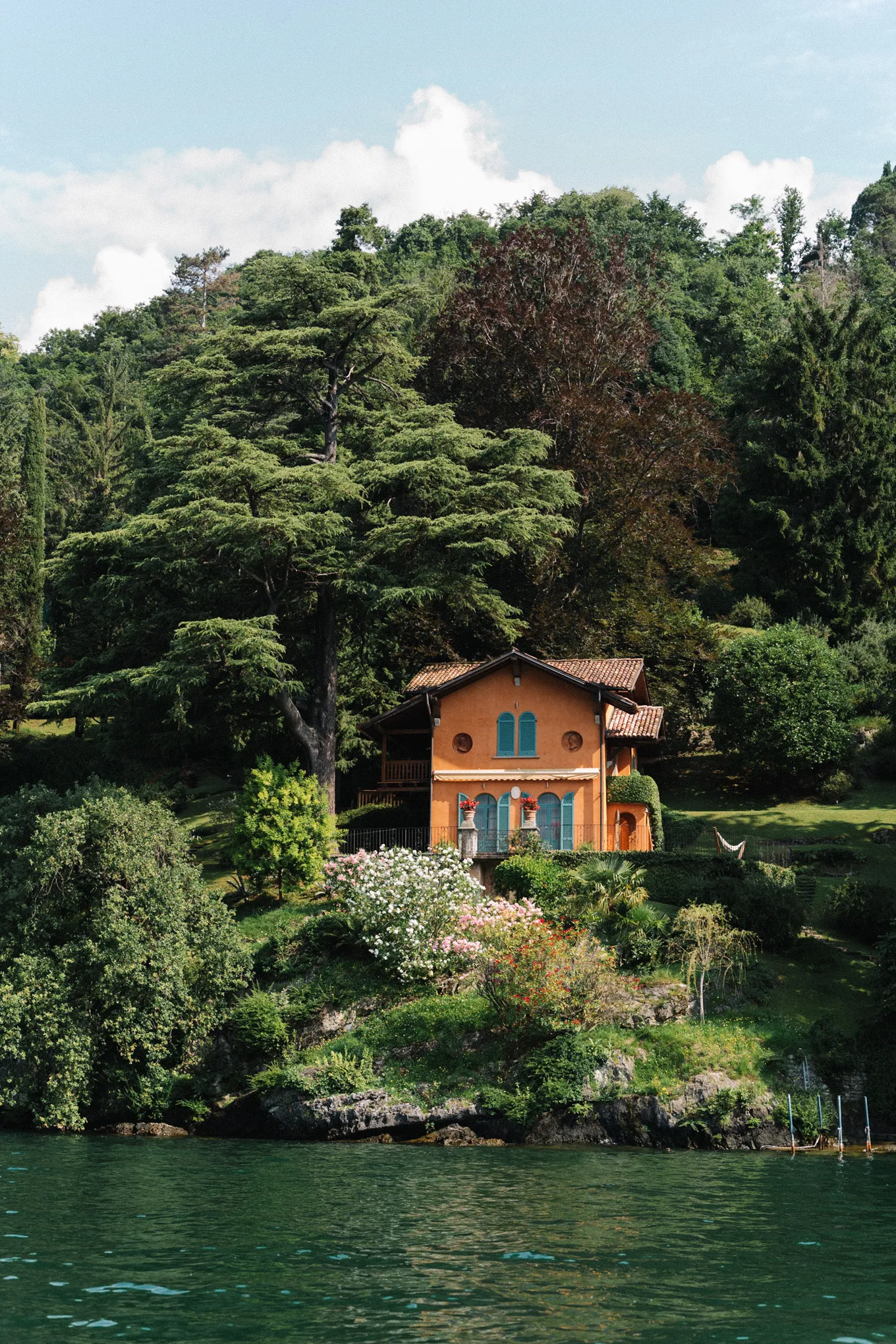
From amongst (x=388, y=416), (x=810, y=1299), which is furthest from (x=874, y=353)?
(x=810, y=1299)

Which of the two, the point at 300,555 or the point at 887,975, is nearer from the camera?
the point at 887,975

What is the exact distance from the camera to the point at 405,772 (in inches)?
1741

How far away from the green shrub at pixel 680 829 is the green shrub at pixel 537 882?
8148mm

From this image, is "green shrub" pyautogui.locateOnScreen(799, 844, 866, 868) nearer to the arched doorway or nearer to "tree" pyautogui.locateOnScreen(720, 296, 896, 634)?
the arched doorway

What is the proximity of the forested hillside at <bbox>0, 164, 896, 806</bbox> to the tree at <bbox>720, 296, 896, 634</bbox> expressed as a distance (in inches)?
5.0

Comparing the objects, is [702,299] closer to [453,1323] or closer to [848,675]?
[848,675]

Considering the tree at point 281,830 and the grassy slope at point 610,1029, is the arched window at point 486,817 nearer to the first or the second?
the tree at point 281,830

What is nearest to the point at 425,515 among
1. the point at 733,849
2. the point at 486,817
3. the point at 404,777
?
the point at 404,777

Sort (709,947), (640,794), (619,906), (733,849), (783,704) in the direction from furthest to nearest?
(783,704)
(640,794)
(733,849)
(619,906)
(709,947)

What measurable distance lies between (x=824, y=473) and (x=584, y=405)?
41.3ft

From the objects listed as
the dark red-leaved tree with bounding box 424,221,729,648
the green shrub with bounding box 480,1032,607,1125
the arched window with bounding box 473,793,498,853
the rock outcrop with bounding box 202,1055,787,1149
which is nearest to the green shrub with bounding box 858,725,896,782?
the dark red-leaved tree with bounding box 424,221,729,648

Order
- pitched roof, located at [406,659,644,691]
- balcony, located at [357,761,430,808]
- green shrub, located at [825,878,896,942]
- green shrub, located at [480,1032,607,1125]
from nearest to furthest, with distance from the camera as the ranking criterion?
green shrub, located at [480,1032,607,1125], green shrub, located at [825,878,896,942], pitched roof, located at [406,659,644,691], balcony, located at [357,761,430,808]

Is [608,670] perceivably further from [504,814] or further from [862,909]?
[862,909]

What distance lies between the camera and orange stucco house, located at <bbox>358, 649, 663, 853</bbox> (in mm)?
40781
